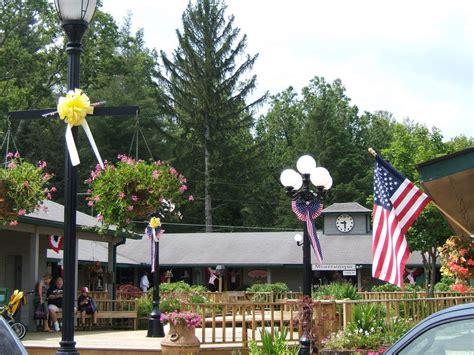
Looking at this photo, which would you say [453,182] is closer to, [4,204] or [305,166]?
[305,166]

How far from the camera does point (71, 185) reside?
278 inches

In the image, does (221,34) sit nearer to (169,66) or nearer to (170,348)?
(169,66)

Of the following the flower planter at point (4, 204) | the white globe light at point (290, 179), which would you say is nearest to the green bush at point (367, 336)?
the white globe light at point (290, 179)

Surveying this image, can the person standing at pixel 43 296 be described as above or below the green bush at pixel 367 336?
above

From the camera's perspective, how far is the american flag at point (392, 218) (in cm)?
930

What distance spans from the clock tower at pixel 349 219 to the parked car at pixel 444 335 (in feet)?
118

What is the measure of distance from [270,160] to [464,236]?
56148 mm

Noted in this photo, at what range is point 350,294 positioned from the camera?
1919 centimetres

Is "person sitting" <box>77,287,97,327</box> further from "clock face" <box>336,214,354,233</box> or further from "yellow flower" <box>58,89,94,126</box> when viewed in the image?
"clock face" <box>336,214,354,233</box>

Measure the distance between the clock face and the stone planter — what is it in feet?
93.3

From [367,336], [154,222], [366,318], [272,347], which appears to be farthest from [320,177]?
[154,222]

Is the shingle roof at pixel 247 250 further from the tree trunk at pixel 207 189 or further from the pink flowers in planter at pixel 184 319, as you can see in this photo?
the pink flowers in planter at pixel 184 319

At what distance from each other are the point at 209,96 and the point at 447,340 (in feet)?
174

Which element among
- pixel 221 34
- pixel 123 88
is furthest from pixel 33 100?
pixel 221 34
